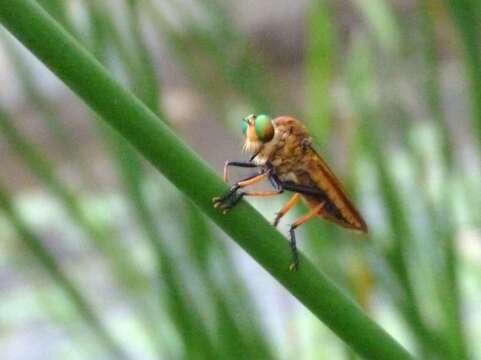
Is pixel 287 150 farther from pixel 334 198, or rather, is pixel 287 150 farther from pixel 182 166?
pixel 182 166

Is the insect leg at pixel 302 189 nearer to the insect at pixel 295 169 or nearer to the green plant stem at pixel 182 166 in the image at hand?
the insect at pixel 295 169

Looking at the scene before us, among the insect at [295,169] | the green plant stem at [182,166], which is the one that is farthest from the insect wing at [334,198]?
the green plant stem at [182,166]

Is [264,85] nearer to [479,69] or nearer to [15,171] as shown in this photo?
[479,69]

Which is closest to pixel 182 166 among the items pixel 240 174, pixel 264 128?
pixel 264 128

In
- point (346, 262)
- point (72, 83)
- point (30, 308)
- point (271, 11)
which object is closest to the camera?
point (72, 83)

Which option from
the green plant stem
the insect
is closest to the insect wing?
the insect

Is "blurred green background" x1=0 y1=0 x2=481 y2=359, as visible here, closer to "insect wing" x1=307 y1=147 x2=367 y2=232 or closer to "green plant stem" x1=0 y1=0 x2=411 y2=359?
"insect wing" x1=307 y1=147 x2=367 y2=232

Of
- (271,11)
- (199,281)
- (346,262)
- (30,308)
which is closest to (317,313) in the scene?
(199,281)
